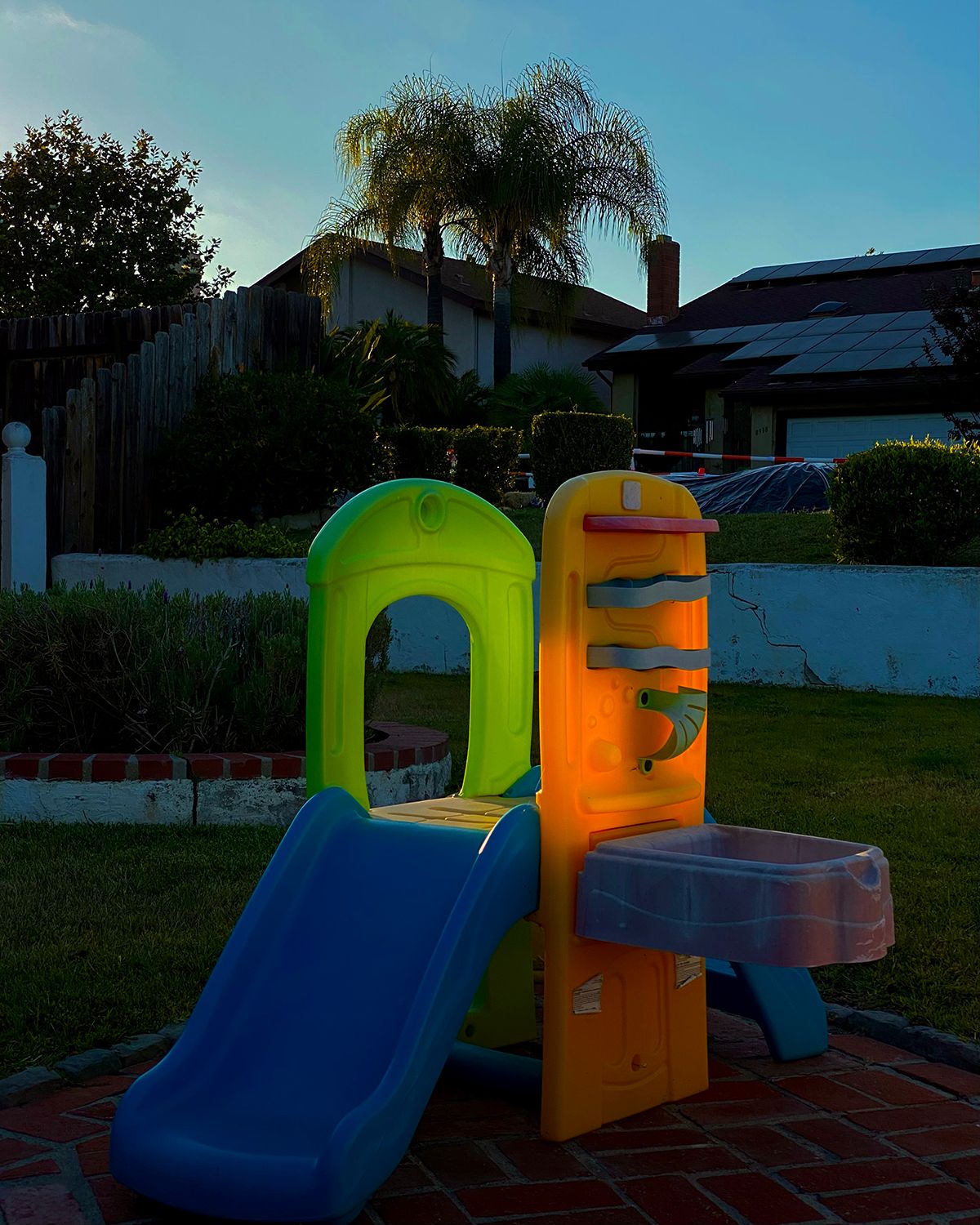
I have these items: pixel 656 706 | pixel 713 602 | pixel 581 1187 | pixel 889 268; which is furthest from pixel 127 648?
pixel 889 268

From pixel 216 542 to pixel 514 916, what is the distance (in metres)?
9.46

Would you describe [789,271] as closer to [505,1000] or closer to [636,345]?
[636,345]

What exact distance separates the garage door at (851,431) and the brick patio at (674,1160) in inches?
851

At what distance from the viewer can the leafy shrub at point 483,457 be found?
637 inches

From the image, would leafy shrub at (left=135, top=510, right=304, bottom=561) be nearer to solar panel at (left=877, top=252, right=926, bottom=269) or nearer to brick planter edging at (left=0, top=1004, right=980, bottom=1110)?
brick planter edging at (left=0, top=1004, right=980, bottom=1110)

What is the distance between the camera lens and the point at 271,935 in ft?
10.6

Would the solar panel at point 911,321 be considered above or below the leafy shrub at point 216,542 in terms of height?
above

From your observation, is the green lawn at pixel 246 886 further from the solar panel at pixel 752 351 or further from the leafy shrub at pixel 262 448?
the solar panel at pixel 752 351

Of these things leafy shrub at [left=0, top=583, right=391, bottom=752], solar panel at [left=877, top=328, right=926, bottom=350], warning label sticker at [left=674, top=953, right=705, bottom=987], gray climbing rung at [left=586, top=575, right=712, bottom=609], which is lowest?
warning label sticker at [left=674, top=953, right=705, bottom=987]

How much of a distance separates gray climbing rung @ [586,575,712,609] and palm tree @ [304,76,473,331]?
2674 centimetres

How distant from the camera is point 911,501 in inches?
426

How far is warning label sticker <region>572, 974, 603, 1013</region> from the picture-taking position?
3211 mm

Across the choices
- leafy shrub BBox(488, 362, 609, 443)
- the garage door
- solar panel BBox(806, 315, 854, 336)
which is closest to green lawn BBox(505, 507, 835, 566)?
the garage door

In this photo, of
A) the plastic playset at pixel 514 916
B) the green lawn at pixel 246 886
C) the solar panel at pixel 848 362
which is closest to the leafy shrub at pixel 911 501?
the green lawn at pixel 246 886
